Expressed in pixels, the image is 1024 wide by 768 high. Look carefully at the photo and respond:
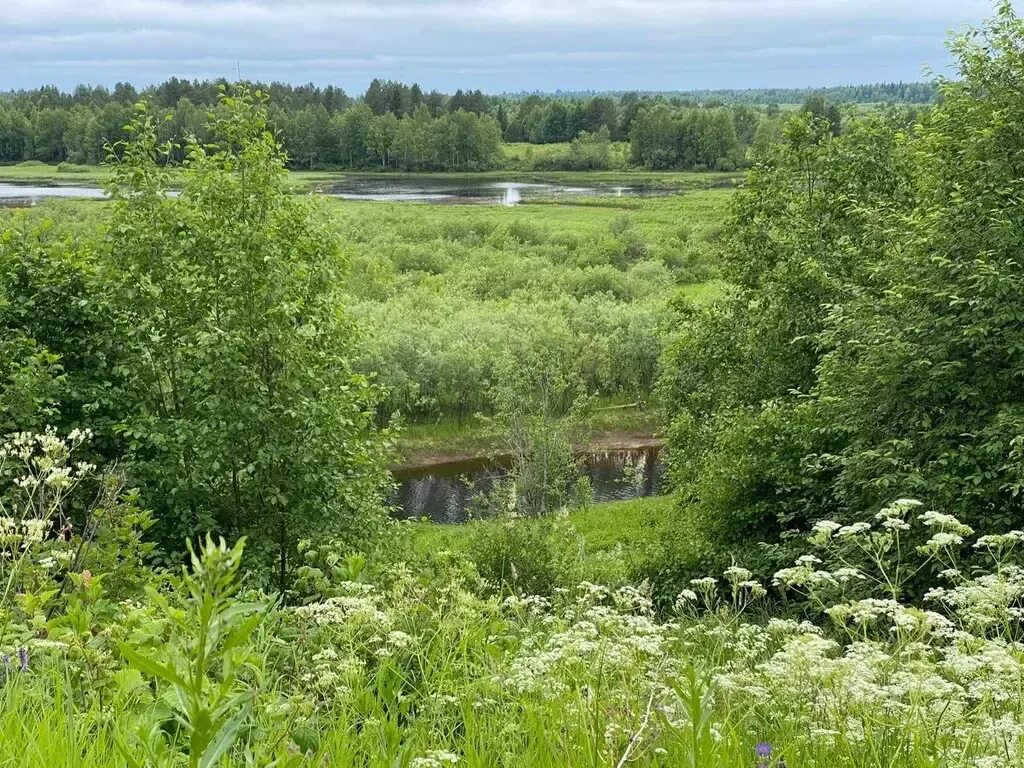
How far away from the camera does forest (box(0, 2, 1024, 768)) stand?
3.06 m

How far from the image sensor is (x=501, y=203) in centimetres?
11700

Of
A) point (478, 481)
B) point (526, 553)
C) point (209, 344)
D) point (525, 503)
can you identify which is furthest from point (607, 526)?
point (209, 344)

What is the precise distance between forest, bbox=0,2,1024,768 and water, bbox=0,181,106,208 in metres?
89.2

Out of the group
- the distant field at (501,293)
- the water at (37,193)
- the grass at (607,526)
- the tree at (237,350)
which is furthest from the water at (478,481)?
the water at (37,193)

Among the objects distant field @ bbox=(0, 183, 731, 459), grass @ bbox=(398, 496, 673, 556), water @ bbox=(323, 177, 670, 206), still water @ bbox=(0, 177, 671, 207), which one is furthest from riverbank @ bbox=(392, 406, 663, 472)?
water @ bbox=(323, 177, 670, 206)

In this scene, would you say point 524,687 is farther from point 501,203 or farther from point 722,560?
point 501,203

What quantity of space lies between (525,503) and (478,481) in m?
10.3

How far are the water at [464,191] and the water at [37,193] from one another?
31091mm

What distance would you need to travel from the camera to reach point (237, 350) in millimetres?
12484

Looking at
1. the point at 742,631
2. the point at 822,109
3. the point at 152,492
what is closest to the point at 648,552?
the point at 152,492

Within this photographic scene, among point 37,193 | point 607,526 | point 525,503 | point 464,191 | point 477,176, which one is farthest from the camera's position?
point 477,176

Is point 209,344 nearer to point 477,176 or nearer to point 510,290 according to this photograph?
point 510,290

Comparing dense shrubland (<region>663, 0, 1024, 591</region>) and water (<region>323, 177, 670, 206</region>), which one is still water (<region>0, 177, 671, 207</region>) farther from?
dense shrubland (<region>663, 0, 1024, 591</region>)

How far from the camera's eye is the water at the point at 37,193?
101 m
